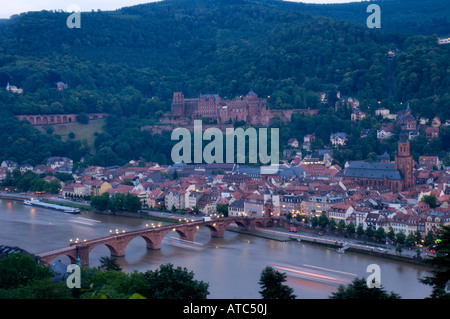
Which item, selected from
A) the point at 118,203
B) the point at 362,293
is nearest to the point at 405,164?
the point at 118,203

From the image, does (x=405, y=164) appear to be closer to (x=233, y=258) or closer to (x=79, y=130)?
(x=233, y=258)

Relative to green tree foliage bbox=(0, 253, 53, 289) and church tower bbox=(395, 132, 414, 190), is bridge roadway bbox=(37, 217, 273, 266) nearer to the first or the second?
green tree foliage bbox=(0, 253, 53, 289)

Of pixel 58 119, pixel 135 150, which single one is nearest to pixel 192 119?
pixel 135 150

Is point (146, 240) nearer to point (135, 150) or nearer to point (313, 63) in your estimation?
point (135, 150)

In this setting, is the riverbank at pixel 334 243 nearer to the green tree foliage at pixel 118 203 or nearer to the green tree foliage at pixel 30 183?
the green tree foliage at pixel 118 203

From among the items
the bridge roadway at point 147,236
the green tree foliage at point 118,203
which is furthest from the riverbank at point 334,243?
the green tree foliage at point 118,203

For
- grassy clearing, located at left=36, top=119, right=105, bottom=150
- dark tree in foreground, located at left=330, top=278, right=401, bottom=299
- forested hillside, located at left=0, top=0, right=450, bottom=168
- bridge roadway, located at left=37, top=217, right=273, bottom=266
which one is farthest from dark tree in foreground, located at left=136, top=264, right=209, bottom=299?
grassy clearing, located at left=36, top=119, right=105, bottom=150

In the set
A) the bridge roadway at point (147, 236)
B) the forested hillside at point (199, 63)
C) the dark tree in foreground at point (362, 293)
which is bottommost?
the bridge roadway at point (147, 236)
